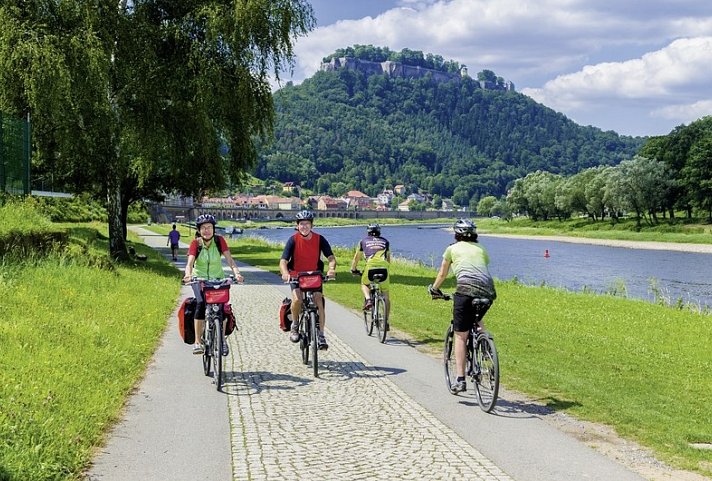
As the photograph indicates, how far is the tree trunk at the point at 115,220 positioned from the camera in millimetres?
24328

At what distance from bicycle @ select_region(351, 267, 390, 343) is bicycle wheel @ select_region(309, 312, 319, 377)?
2616 millimetres

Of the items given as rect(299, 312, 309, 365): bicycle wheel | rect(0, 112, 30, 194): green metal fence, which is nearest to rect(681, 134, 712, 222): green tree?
rect(0, 112, 30, 194): green metal fence

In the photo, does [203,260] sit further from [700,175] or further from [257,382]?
[700,175]

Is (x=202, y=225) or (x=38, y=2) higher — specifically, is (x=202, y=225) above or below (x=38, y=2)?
below

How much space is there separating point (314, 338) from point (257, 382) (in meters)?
0.97

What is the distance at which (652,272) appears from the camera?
133ft

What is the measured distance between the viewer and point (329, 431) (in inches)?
258

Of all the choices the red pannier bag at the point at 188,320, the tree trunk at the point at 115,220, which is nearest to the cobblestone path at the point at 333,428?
the red pannier bag at the point at 188,320

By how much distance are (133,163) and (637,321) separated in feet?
52.3

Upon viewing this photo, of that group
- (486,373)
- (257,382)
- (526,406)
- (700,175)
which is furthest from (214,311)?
(700,175)

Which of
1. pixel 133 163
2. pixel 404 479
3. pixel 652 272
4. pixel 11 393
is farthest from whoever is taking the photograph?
pixel 652 272

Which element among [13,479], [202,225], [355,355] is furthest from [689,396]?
[13,479]

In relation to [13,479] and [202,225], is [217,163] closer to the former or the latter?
[202,225]

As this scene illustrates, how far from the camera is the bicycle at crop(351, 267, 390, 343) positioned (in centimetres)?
1211
